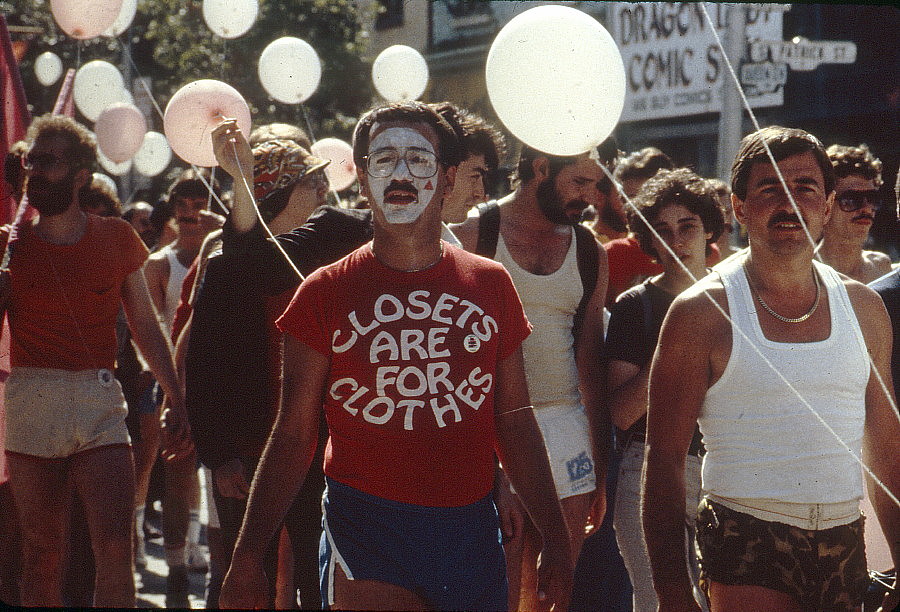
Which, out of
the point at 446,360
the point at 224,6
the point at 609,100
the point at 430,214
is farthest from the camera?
the point at 224,6

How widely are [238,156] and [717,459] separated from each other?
1.90m

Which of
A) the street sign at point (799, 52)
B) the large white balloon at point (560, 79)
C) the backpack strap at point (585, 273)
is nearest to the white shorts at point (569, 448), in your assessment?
the backpack strap at point (585, 273)

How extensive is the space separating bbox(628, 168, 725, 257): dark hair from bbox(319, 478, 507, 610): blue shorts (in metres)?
1.98

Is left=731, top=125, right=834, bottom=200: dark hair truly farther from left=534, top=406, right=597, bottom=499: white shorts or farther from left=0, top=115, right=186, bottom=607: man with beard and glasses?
left=0, top=115, right=186, bottom=607: man with beard and glasses

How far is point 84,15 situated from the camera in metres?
5.45

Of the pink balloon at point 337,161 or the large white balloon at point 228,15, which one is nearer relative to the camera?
the large white balloon at point 228,15

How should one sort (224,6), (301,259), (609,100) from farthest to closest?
(224,6), (609,100), (301,259)

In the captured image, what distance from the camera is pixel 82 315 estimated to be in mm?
4383

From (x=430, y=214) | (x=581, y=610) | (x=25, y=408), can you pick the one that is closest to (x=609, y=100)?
(x=430, y=214)

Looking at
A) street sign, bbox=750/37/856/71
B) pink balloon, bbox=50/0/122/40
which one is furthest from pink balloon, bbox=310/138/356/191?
street sign, bbox=750/37/856/71

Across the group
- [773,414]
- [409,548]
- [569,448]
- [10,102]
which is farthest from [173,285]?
[773,414]

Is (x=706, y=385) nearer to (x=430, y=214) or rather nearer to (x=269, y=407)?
(x=430, y=214)

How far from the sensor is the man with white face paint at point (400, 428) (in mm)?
2887

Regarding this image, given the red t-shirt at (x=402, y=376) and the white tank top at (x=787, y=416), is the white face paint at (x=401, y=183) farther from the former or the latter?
the white tank top at (x=787, y=416)
